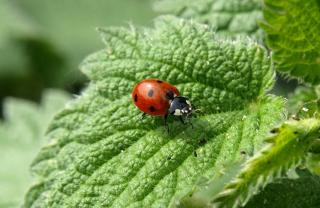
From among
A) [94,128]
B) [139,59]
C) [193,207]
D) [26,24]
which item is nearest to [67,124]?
[94,128]

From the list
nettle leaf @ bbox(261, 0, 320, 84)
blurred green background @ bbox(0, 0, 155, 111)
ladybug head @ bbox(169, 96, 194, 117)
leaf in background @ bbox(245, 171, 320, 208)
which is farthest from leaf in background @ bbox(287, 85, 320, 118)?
blurred green background @ bbox(0, 0, 155, 111)

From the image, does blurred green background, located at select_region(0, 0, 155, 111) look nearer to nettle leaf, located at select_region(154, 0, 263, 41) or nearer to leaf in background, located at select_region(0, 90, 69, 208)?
leaf in background, located at select_region(0, 90, 69, 208)

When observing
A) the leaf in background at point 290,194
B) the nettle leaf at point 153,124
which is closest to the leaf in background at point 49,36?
the nettle leaf at point 153,124

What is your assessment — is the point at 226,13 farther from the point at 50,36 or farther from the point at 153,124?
the point at 50,36

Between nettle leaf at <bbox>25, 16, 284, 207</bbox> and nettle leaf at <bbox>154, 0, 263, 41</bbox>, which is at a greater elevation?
nettle leaf at <bbox>154, 0, 263, 41</bbox>

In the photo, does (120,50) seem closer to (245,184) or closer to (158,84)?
(158,84)
